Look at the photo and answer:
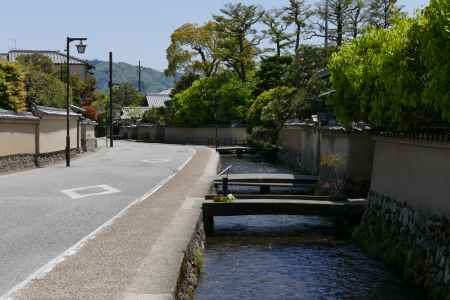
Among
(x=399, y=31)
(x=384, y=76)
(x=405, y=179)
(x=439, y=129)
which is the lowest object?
(x=405, y=179)

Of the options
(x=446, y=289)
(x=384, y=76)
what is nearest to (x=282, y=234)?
(x=384, y=76)

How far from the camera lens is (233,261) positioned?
55.1 ft

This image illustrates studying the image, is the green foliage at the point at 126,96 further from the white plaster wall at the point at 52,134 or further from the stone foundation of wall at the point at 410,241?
the stone foundation of wall at the point at 410,241

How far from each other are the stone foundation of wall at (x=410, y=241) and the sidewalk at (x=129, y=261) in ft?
18.1

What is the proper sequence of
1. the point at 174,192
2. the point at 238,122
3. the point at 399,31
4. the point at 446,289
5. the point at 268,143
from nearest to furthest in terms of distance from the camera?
the point at 446,289
the point at 399,31
the point at 174,192
the point at 268,143
the point at 238,122

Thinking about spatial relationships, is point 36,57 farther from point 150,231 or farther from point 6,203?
point 150,231

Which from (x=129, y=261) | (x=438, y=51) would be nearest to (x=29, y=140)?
(x=129, y=261)

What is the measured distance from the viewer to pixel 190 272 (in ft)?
44.3

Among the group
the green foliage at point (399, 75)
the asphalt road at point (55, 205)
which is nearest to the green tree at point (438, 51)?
the green foliage at point (399, 75)

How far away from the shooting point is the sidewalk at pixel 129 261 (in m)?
9.27

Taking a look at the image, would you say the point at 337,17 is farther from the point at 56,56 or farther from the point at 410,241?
A: the point at 56,56

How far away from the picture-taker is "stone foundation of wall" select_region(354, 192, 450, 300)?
43.7 feet

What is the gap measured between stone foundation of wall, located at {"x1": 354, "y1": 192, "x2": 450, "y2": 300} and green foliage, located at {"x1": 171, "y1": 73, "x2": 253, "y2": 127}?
54645 millimetres

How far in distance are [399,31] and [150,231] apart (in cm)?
922
